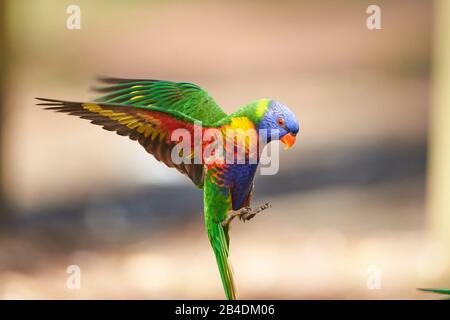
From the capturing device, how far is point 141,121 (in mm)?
1725

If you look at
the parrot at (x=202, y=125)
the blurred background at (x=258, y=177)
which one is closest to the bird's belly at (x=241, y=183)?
the parrot at (x=202, y=125)

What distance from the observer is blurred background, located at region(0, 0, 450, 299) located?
1.93 metres

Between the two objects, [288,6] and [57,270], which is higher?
[288,6]

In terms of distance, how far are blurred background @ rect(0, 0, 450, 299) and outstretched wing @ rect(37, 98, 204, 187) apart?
13 cm

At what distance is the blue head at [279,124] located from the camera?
5.83 ft

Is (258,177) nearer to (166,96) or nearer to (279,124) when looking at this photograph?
(279,124)

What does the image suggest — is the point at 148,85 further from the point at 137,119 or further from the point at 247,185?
the point at 247,185

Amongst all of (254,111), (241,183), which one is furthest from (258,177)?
(254,111)

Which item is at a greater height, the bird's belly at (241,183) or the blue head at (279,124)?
the blue head at (279,124)

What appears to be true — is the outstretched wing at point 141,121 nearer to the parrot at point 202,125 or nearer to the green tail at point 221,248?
the parrot at point 202,125

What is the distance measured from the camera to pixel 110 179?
196 centimetres

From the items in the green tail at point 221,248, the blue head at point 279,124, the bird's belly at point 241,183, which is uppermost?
the blue head at point 279,124
